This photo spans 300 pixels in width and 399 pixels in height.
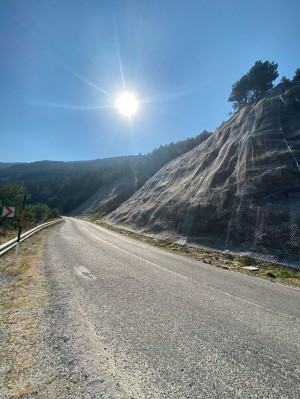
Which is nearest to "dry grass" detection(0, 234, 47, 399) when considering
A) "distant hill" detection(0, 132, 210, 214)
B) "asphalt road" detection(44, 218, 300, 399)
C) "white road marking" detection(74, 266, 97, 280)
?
"asphalt road" detection(44, 218, 300, 399)

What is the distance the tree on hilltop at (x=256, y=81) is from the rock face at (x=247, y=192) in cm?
1605

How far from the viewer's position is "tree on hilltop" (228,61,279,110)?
4306 centimetres

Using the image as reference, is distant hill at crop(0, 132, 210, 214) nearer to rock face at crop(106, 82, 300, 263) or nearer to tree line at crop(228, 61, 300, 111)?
tree line at crop(228, 61, 300, 111)

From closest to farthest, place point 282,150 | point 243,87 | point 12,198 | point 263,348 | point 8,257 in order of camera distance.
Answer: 1. point 263,348
2. point 8,257
3. point 282,150
4. point 243,87
5. point 12,198

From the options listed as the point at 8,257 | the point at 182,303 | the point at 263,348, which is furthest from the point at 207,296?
the point at 8,257

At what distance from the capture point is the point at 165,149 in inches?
2987

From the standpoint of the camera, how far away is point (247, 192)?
1852cm

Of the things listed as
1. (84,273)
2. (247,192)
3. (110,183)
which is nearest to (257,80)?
(247,192)

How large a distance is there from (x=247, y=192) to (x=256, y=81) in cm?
3436

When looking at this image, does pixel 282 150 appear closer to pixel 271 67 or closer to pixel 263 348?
pixel 263 348

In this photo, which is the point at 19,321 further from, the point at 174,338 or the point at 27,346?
the point at 174,338

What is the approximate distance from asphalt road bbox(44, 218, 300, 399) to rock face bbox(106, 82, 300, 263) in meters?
6.85

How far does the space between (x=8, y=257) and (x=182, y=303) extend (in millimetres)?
8511

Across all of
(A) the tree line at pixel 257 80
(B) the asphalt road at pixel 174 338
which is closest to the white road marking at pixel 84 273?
(B) the asphalt road at pixel 174 338
